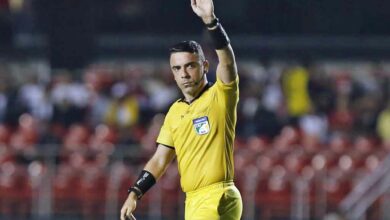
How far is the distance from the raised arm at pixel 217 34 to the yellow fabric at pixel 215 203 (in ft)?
3.04

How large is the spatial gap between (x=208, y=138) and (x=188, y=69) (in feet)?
1.78

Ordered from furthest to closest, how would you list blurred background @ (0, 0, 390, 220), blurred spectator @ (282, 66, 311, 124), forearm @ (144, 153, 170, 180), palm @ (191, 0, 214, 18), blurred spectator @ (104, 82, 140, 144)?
blurred spectator @ (282, 66, 311, 124)
blurred spectator @ (104, 82, 140, 144)
blurred background @ (0, 0, 390, 220)
forearm @ (144, 153, 170, 180)
palm @ (191, 0, 214, 18)

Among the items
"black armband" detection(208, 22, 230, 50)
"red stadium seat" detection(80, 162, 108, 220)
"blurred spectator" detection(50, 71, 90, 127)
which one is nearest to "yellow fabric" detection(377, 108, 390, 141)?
"red stadium seat" detection(80, 162, 108, 220)

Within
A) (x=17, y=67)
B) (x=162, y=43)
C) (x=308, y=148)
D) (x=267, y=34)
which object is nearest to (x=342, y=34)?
(x=267, y=34)

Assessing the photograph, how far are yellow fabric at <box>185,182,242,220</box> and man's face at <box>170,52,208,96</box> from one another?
2.56 ft

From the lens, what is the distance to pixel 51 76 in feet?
81.8

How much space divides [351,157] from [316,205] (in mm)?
1167

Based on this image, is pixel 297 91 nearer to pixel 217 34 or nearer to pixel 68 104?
pixel 68 104

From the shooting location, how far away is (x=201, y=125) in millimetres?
10695

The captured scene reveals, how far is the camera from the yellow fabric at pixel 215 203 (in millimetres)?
10648

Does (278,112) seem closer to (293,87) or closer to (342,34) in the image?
(293,87)

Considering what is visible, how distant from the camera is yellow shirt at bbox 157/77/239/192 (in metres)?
10.6

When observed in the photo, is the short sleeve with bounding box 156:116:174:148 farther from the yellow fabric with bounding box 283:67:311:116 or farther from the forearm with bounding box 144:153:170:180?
the yellow fabric with bounding box 283:67:311:116

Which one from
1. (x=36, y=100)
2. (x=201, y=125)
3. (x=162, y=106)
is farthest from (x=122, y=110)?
(x=201, y=125)
